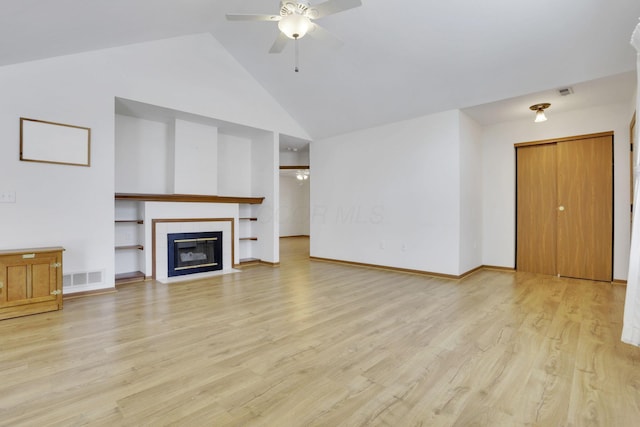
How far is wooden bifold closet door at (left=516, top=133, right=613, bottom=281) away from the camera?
14.9 feet

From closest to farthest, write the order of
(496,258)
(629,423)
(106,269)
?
(629,423), (106,269), (496,258)

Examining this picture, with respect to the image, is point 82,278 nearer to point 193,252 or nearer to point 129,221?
point 129,221

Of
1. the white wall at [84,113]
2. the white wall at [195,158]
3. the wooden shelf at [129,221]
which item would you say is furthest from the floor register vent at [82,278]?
the white wall at [195,158]

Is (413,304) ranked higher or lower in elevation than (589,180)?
lower

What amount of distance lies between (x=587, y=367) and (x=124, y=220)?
217 inches

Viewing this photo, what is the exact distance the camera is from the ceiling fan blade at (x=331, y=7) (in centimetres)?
248

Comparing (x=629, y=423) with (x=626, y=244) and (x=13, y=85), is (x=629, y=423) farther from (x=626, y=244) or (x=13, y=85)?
(x=13, y=85)

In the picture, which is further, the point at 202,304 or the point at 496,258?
the point at 496,258

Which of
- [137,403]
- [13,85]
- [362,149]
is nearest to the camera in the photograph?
[137,403]

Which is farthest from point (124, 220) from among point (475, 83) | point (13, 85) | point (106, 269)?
point (475, 83)

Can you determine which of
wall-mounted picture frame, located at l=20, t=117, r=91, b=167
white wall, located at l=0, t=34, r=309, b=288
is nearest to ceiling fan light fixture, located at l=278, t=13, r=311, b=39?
white wall, located at l=0, t=34, r=309, b=288

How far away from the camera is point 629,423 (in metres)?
1.51

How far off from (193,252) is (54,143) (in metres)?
2.38

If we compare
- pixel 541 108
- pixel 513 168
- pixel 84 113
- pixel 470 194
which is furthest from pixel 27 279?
pixel 513 168
